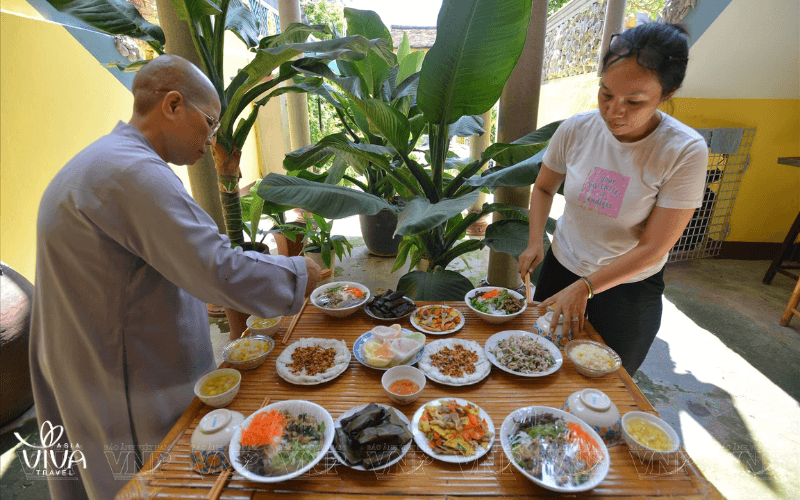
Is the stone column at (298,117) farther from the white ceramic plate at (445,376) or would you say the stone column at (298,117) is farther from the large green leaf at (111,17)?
the white ceramic plate at (445,376)

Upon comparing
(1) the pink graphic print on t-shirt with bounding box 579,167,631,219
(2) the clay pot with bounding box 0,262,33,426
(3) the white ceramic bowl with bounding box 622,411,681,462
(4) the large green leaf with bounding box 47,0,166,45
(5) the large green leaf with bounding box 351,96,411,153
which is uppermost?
(4) the large green leaf with bounding box 47,0,166,45

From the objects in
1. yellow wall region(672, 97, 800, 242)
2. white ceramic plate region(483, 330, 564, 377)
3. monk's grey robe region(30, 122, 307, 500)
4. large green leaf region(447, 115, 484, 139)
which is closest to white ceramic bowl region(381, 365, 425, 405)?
white ceramic plate region(483, 330, 564, 377)

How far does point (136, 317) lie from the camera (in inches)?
47.8

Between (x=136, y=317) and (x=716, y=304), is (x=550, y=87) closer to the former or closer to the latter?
(x=716, y=304)

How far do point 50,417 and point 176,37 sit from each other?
2255mm

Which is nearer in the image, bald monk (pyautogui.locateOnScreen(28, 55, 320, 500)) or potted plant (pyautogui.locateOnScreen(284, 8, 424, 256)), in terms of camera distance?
bald monk (pyautogui.locateOnScreen(28, 55, 320, 500))

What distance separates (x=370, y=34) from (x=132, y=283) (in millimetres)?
2531

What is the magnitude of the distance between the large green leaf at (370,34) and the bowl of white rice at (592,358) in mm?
2211

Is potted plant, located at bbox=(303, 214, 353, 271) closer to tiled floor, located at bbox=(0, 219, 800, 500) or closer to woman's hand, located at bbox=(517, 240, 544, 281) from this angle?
tiled floor, located at bbox=(0, 219, 800, 500)

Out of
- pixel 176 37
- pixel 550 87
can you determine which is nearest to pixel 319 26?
pixel 176 37

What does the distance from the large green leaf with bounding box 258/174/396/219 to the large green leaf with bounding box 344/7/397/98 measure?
1147 mm

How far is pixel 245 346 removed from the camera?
4.87 feet

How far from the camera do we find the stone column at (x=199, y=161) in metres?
2.46

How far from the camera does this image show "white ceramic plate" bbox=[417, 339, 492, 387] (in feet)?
4.29
